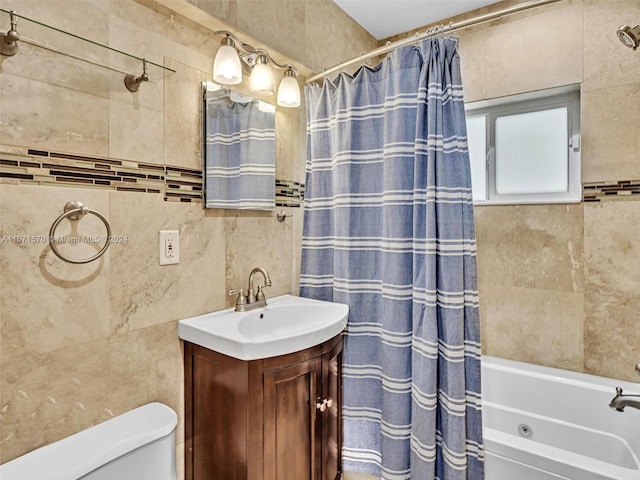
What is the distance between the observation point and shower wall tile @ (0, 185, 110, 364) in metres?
0.97

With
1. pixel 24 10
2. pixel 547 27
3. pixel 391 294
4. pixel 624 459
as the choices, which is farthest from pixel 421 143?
pixel 624 459

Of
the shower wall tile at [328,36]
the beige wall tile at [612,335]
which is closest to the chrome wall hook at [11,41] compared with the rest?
the shower wall tile at [328,36]

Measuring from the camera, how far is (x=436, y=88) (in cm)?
151

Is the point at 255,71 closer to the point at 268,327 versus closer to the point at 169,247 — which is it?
the point at 169,247

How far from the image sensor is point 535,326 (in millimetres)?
2045

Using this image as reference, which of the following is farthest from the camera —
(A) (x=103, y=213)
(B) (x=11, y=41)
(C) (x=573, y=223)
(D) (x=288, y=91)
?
(C) (x=573, y=223)

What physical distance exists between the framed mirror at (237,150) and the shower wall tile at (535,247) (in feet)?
4.62

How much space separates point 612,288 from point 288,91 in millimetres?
1976

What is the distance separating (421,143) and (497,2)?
1.33 m

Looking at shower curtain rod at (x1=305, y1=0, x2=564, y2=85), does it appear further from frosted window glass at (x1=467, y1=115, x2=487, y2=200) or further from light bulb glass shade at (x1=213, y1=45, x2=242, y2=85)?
frosted window glass at (x1=467, y1=115, x2=487, y2=200)

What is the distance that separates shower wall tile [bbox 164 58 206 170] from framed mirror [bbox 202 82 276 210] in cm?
3

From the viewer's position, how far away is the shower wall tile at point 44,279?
970mm

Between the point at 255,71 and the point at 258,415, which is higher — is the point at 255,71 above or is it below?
above

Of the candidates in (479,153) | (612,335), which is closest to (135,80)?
(479,153)
